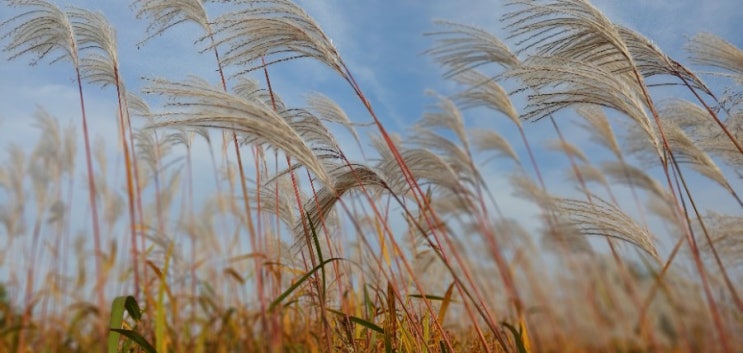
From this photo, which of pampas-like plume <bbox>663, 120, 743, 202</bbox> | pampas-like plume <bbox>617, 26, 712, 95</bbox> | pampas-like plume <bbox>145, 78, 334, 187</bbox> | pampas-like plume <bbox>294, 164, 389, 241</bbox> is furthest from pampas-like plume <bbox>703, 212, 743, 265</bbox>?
pampas-like plume <bbox>145, 78, 334, 187</bbox>

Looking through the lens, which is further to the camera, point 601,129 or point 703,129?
point 601,129

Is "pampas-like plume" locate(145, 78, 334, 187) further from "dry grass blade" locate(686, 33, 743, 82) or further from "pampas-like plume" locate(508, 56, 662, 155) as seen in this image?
"dry grass blade" locate(686, 33, 743, 82)

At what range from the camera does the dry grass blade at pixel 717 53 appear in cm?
227

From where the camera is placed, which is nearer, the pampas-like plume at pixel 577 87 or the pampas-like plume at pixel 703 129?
the pampas-like plume at pixel 577 87

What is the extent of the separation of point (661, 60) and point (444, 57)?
74cm

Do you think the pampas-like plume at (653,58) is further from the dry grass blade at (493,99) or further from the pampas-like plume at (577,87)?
the dry grass blade at (493,99)

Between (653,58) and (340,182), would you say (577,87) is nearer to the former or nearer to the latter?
(653,58)

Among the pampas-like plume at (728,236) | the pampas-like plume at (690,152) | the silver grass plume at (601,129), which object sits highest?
the silver grass plume at (601,129)

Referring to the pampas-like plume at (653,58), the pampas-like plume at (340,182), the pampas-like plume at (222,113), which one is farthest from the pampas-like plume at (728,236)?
the pampas-like plume at (222,113)

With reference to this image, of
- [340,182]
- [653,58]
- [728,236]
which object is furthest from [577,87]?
[728,236]

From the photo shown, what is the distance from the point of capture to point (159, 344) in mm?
1856

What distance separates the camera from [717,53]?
92.5 inches

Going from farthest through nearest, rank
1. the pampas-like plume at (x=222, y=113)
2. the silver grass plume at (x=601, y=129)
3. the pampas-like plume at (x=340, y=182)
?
the silver grass plume at (x=601, y=129) → the pampas-like plume at (x=340, y=182) → the pampas-like plume at (x=222, y=113)

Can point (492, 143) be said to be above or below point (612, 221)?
above
